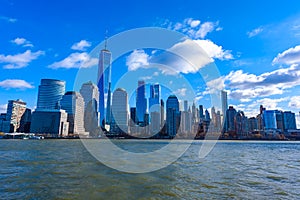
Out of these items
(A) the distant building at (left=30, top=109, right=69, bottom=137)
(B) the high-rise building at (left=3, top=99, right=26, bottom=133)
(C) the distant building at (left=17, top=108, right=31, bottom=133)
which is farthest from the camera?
(C) the distant building at (left=17, top=108, right=31, bottom=133)

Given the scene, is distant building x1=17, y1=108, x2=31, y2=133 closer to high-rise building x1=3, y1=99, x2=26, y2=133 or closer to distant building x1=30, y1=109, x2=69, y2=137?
high-rise building x1=3, y1=99, x2=26, y2=133

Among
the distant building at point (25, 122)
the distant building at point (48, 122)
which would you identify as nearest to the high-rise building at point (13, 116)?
the distant building at point (25, 122)

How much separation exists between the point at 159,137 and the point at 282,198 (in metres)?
186

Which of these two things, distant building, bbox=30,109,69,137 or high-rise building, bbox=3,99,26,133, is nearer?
distant building, bbox=30,109,69,137

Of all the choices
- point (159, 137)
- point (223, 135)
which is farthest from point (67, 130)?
point (223, 135)

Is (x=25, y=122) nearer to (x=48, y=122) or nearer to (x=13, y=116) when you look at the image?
(x=13, y=116)

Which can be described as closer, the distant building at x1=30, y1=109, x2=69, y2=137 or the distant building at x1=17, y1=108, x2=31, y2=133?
the distant building at x1=30, y1=109, x2=69, y2=137

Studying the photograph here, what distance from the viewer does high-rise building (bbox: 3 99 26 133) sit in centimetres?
17612

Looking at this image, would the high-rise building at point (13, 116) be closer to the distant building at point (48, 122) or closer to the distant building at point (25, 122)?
the distant building at point (25, 122)

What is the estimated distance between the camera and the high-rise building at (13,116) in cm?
17612

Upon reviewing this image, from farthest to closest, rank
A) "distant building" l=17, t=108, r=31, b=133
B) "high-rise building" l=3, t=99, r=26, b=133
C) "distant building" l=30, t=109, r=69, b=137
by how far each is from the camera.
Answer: "distant building" l=17, t=108, r=31, b=133
"high-rise building" l=3, t=99, r=26, b=133
"distant building" l=30, t=109, r=69, b=137

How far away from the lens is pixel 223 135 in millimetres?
178875

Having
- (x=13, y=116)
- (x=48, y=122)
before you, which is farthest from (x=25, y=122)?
(x=48, y=122)

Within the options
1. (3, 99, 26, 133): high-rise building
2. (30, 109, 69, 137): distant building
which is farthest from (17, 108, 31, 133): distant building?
(30, 109, 69, 137): distant building
